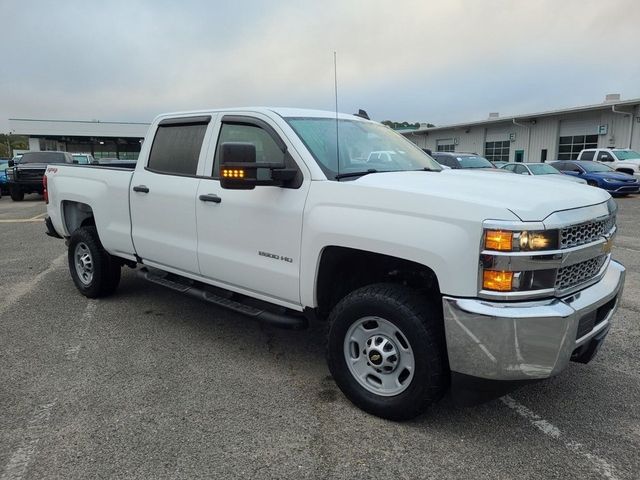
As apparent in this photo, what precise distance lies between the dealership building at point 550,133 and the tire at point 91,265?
2870 centimetres

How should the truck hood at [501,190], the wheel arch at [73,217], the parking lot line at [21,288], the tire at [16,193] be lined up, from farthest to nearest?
the tire at [16,193], the wheel arch at [73,217], the parking lot line at [21,288], the truck hood at [501,190]

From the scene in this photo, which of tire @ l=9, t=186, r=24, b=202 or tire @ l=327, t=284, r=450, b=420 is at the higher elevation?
tire @ l=327, t=284, r=450, b=420

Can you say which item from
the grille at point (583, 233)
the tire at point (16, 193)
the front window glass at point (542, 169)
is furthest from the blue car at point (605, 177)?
the tire at point (16, 193)

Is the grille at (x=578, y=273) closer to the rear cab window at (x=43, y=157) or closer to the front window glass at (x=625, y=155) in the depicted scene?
the rear cab window at (x=43, y=157)

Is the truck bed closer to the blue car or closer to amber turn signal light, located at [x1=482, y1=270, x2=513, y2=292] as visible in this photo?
amber turn signal light, located at [x1=482, y1=270, x2=513, y2=292]

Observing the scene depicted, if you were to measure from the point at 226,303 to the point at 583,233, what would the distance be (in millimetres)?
2607

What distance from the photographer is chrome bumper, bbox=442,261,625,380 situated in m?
2.64

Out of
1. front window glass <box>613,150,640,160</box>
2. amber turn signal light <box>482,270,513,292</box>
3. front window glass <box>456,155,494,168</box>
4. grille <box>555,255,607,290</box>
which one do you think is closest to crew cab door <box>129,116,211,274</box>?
amber turn signal light <box>482,270,513,292</box>

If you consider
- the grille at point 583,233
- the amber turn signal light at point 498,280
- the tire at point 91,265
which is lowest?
the tire at point 91,265

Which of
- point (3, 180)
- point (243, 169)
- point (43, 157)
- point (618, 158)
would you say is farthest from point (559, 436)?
point (3, 180)

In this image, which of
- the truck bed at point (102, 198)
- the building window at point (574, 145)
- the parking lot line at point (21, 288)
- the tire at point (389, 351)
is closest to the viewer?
A: the tire at point (389, 351)

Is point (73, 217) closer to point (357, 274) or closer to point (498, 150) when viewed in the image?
point (357, 274)

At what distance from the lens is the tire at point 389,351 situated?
2.96 meters

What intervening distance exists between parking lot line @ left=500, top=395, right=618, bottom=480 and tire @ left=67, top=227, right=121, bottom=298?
13.8 feet
